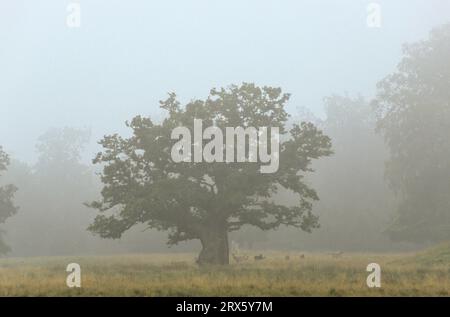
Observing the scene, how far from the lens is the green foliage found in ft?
163

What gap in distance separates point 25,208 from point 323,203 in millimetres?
49749

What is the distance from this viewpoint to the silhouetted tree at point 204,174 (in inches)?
1178

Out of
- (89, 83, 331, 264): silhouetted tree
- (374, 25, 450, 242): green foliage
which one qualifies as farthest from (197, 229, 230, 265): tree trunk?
(374, 25, 450, 242): green foliage

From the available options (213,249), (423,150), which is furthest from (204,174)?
(423,150)

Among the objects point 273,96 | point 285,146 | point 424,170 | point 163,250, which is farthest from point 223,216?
point 163,250

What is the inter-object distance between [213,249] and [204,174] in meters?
4.54

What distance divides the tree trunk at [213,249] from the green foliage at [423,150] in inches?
971

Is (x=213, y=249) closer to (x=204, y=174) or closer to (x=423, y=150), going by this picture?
(x=204, y=174)

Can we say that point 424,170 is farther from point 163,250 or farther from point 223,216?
point 163,250

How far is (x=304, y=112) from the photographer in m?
102

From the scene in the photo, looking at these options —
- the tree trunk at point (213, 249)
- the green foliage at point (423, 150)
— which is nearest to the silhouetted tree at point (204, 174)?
the tree trunk at point (213, 249)

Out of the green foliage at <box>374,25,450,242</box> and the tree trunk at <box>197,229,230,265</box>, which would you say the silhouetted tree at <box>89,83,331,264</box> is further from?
the green foliage at <box>374,25,450,242</box>

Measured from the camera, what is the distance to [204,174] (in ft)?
102

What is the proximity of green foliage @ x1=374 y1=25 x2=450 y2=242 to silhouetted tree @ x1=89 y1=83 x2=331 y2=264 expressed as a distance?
22.8 metres
